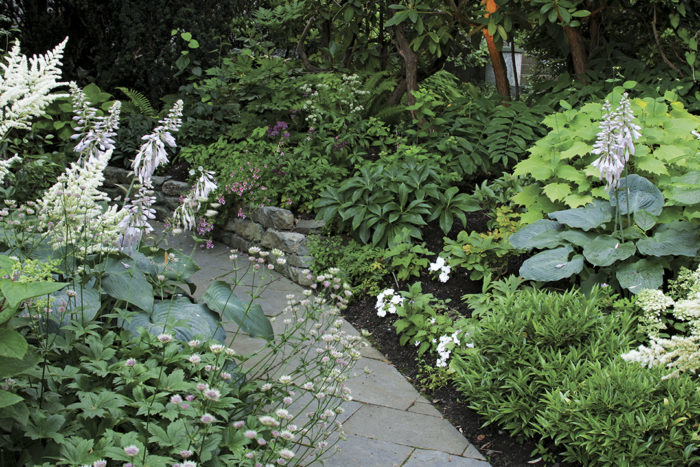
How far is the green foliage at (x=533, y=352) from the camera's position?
259cm

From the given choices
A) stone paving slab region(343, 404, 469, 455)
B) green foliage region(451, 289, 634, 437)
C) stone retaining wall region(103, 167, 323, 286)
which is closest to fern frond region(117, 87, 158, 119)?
stone retaining wall region(103, 167, 323, 286)

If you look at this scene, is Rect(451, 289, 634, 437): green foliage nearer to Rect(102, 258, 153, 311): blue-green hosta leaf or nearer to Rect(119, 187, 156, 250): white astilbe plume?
Rect(102, 258, 153, 311): blue-green hosta leaf

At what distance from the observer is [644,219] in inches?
123

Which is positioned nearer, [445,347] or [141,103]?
[445,347]

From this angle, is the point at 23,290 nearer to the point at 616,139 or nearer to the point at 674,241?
the point at 616,139

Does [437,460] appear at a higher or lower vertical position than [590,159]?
lower

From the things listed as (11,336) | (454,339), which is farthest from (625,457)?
(11,336)

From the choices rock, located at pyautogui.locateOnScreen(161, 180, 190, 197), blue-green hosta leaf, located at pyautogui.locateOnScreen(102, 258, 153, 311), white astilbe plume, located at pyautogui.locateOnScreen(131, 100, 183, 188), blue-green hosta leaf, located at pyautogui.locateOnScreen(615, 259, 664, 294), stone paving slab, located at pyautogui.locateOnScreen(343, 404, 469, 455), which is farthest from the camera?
rock, located at pyautogui.locateOnScreen(161, 180, 190, 197)

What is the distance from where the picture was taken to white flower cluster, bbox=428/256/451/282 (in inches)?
149

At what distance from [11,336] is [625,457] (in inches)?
82.1

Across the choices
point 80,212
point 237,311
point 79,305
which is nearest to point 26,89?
point 80,212

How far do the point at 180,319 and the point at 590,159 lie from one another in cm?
268

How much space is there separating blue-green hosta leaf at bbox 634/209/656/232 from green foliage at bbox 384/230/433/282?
1296 millimetres

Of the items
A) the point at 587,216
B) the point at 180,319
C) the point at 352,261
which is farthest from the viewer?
the point at 352,261
